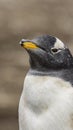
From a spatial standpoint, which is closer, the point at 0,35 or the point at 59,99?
the point at 59,99

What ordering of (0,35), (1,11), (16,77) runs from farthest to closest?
1. (1,11)
2. (0,35)
3. (16,77)

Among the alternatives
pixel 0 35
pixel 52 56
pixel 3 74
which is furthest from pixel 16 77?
pixel 52 56

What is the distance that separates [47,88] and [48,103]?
85 millimetres

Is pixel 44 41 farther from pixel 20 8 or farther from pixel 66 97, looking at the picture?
pixel 20 8

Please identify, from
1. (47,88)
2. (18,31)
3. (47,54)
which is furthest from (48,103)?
(18,31)

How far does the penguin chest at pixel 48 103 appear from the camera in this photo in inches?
158

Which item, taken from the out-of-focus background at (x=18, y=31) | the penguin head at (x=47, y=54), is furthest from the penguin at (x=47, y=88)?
the out-of-focus background at (x=18, y=31)

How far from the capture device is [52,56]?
13.6 ft

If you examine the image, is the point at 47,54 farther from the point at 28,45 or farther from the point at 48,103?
the point at 48,103

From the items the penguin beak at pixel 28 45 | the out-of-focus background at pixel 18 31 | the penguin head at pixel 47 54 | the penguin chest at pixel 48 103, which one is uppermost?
the penguin beak at pixel 28 45

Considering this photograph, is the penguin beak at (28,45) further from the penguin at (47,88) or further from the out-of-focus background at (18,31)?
the out-of-focus background at (18,31)

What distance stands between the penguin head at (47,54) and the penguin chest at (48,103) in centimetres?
7

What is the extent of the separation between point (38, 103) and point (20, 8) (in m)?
7.40

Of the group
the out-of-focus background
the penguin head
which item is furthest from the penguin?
the out-of-focus background
